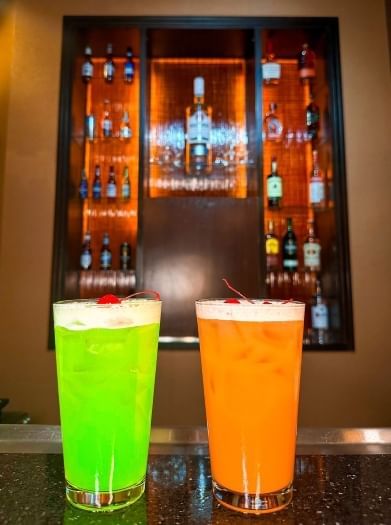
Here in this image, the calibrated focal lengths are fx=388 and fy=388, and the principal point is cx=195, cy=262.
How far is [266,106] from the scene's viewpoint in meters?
2.61

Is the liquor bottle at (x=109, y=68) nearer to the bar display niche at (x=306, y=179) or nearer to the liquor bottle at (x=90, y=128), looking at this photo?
the liquor bottle at (x=90, y=128)

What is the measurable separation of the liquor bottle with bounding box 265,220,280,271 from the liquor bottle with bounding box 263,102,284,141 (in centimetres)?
55

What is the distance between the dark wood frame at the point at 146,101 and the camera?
2.28 m

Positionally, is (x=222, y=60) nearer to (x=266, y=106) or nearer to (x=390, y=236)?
(x=266, y=106)

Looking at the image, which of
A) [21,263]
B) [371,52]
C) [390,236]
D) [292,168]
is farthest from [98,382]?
[371,52]

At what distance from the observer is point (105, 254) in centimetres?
260

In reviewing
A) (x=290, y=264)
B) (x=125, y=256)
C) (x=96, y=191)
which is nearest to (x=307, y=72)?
(x=290, y=264)

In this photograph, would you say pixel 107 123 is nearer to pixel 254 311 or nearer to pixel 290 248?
pixel 290 248

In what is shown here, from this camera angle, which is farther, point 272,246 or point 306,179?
point 306,179

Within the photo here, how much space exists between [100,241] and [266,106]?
1.45 m

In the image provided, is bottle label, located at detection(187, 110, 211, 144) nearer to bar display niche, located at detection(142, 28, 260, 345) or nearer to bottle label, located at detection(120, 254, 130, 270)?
bar display niche, located at detection(142, 28, 260, 345)

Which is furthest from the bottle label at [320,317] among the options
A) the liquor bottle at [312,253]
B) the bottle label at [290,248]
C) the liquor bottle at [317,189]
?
the liquor bottle at [317,189]

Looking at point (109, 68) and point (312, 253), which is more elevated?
point (109, 68)

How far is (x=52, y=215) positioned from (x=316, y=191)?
1.62 meters
